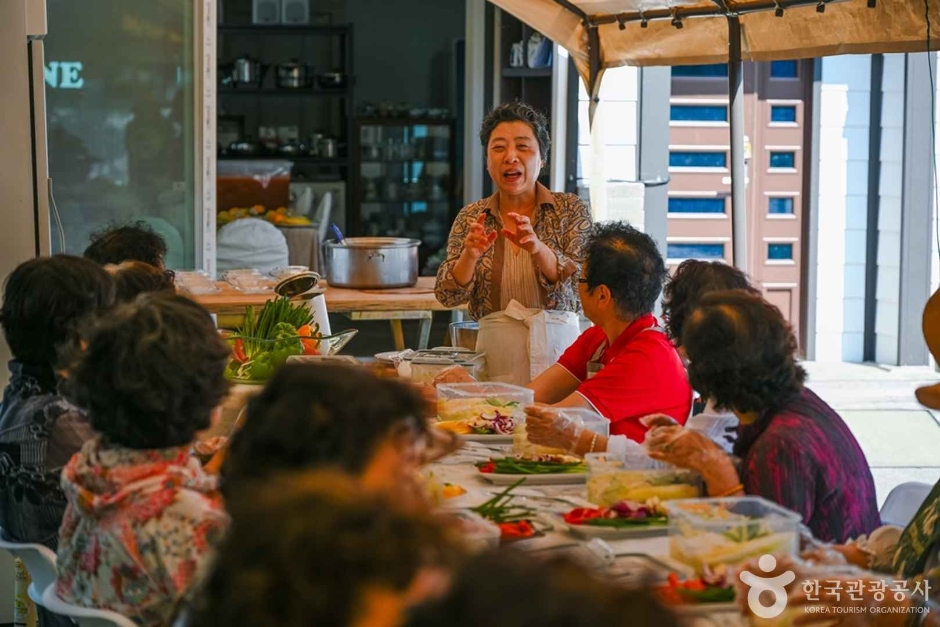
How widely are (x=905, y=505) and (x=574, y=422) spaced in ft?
2.58

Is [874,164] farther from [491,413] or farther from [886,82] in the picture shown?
[491,413]

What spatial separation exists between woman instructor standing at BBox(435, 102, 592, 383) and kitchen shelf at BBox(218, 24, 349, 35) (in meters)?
7.33

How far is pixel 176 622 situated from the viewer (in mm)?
1716

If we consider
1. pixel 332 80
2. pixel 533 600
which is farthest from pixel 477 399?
pixel 332 80

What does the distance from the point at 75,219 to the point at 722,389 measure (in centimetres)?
524

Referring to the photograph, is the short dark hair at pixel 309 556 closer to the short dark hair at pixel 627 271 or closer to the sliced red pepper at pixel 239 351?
the short dark hair at pixel 627 271

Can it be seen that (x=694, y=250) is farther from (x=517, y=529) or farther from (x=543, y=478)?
(x=517, y=529)

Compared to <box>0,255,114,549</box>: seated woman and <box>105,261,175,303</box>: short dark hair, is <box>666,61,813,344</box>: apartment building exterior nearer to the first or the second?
<box>105,261,175,303</box>: short dark hair

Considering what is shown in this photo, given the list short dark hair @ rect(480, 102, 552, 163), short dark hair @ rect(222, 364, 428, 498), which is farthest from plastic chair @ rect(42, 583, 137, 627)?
short dark hair @ rect(480, 102, 552, 163)

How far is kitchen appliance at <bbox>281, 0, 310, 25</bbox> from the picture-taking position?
11609mm

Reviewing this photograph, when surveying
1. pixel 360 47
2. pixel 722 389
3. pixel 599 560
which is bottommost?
pixel 599 560

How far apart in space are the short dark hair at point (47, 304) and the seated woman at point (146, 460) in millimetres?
749

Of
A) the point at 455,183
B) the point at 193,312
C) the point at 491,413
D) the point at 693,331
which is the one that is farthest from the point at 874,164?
the point at 193,312

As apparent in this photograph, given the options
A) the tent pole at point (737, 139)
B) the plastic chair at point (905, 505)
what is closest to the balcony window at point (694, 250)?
the tent pole at point (737, 139)
